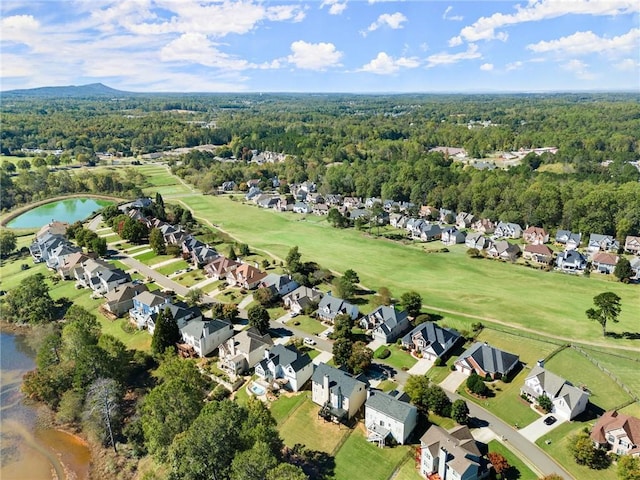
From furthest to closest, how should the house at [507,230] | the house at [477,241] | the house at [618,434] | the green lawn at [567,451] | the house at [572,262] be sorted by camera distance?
1. the house at [507,230]
2. the house at [477,241]
3. the house at [572,262]
4. the house at [618,434]
5. the green lawn at [567,451]

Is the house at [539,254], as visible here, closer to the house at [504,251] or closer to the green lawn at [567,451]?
the house at [504,251]

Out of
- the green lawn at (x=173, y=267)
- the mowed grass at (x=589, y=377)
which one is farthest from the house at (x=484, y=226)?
the green lawn at (x=173, y=267)

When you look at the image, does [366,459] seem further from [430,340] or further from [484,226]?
[484,226]

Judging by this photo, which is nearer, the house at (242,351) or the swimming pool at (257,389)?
the swimming pool at (257,389)

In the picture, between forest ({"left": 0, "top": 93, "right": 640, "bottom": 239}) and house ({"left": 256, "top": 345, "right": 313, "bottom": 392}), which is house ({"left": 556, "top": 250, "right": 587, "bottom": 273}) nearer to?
forest ({"left": 0, "top": 93, "right": 640, "bottom": 239})

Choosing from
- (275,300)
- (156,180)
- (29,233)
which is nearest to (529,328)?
(275,300)

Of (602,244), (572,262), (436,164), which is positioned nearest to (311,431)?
(572,262)

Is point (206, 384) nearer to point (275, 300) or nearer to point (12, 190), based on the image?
point (275, 300)

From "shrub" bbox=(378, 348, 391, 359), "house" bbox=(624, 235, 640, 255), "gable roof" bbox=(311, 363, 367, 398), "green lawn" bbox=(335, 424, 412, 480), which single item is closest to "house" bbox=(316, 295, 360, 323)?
"shrub" bbox=(378, 348, 391, 359)
